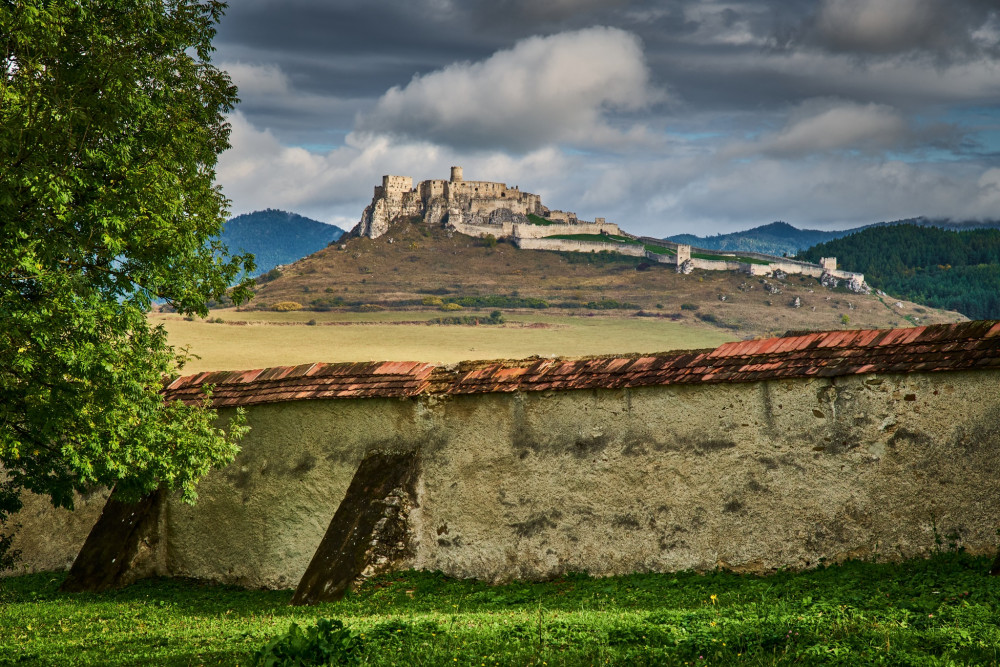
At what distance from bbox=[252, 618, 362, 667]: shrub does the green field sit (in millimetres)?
81022

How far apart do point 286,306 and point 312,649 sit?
6144 inches

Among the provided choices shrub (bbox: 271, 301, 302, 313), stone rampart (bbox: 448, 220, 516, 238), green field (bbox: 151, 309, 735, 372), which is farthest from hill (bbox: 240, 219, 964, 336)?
green field (bbox: 151, 309, 735, 372)

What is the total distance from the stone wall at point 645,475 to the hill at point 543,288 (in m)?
130

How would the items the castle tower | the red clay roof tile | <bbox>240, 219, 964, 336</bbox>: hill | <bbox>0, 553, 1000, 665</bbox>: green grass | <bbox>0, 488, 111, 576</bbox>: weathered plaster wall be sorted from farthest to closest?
the castle tower → <bbox>240, 219, 964, 336</bbox>: hill → <bbox>0, 488, 111, 576</bbox>: weathered plaster wall → the red clay roof tile → <bbox>0, 553, 1000, 665</bbox>: green grass

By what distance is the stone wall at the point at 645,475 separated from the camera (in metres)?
Result: 10.4

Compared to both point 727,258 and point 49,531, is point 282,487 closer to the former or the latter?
point 49,531

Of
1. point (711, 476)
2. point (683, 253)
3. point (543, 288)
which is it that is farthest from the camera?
point (683, 253)

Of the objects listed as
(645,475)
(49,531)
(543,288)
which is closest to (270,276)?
(543,288)

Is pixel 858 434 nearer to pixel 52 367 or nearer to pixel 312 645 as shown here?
pixel 312 645

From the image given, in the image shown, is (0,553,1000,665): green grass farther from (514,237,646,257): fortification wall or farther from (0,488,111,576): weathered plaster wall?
(514,237,646,257): fortification wall

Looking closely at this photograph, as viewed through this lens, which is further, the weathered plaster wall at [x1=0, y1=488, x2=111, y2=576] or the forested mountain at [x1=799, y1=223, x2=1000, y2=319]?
the forested mountain at [x1=799, y1=223, x2=1000, y2=319]

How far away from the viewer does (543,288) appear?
177 meters

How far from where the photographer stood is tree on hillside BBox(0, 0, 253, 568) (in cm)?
1163

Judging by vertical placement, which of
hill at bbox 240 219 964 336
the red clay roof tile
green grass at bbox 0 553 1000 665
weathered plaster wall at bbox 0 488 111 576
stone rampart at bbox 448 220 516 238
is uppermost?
stone rampart at bbox 448 220 516 238
